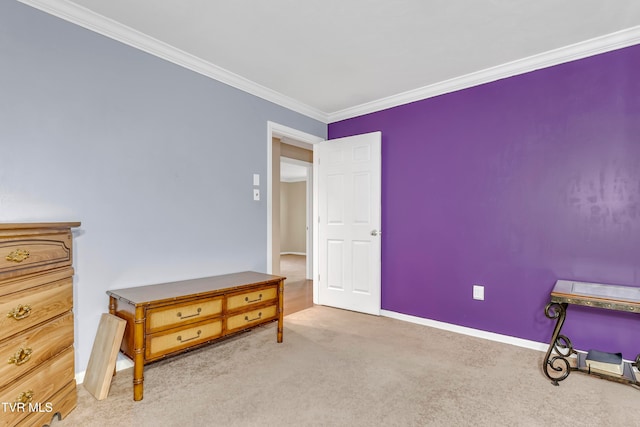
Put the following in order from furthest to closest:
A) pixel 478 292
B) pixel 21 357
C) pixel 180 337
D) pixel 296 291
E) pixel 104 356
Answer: pixel 296 291
pixel 478 292
pixel 180 337
pixel 104 356
pixel 21 357

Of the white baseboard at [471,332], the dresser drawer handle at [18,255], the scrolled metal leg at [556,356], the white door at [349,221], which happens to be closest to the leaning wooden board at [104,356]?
the dresser drawer handle at [18,255]

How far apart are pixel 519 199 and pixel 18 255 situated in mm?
3467

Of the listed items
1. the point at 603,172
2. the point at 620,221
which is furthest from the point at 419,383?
the point at 603,172

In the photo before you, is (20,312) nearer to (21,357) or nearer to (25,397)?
(21,357)

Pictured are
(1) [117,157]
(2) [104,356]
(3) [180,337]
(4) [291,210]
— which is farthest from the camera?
(4) [291,210]

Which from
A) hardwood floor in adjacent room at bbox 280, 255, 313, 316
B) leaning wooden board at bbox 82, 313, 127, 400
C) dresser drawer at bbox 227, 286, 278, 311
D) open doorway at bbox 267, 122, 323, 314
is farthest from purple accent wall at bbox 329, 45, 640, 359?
leaning wooden board at bbox 82, 313, 127, 400

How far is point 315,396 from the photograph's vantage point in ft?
6.44

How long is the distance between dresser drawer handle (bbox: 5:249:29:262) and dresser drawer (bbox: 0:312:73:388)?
35 cm

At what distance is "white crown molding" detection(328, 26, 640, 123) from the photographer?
236 centimetres

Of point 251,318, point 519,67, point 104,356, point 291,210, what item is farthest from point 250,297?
point 291,210

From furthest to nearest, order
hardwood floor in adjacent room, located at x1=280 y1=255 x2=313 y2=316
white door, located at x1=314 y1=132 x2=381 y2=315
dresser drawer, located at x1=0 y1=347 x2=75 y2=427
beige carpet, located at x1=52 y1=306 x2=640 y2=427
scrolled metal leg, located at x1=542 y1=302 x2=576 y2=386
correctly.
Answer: hardwood floor in adjacent room, located at x1=280 y1=255 x2=313 y2=316 < white door, located at x1=314 y1=132 x2=381 y2=315 < scrolled metal leg, located at x1=542 y1=302 x2=576 y2=386 < beige carpet, located at x1=52 y1=306 x2=640 y2=427 < dresser drawer, located at x1=0 y1=347 x2=75 y2=427

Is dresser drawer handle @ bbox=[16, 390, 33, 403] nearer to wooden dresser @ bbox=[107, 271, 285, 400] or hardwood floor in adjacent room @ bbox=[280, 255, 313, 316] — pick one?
wooden dresser @ bbox=[107, 271, 285, 400]

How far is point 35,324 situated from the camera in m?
1.56

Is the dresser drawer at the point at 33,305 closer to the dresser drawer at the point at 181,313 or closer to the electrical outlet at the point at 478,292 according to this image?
the dresser drawer at the point at 181,313
